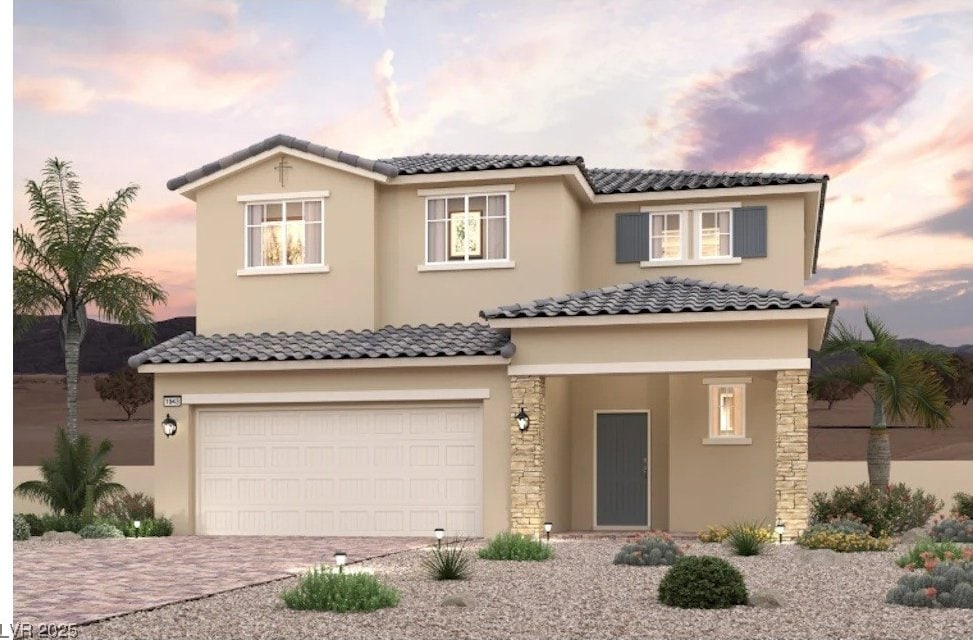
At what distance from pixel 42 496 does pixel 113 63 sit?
15.7 metres

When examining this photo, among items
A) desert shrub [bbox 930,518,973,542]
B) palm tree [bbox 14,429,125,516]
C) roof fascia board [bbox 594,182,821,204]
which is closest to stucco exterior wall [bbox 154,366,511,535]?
palm tree [bbox 14,429,125,516]

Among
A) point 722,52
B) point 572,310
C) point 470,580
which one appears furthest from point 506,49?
point 470,580

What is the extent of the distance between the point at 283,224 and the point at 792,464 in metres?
10.5

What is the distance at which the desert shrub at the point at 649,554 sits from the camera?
1633 centimetres

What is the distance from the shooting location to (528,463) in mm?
20812

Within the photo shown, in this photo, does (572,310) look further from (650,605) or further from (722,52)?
(722,52)

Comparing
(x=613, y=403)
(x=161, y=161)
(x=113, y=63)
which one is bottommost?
(x=613, y=403)

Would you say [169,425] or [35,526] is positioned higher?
[169,425]

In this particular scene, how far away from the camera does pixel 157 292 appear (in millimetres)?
33375

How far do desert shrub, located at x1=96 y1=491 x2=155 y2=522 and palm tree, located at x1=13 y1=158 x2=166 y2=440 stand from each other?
518 centimetres

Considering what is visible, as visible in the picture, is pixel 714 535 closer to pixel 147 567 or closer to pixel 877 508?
pixel 877 508

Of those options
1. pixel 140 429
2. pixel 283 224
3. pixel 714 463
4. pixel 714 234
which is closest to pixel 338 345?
pixel 283 224

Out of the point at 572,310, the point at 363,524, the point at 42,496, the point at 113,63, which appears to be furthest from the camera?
the point at 113,63

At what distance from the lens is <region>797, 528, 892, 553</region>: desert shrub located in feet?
59.6
